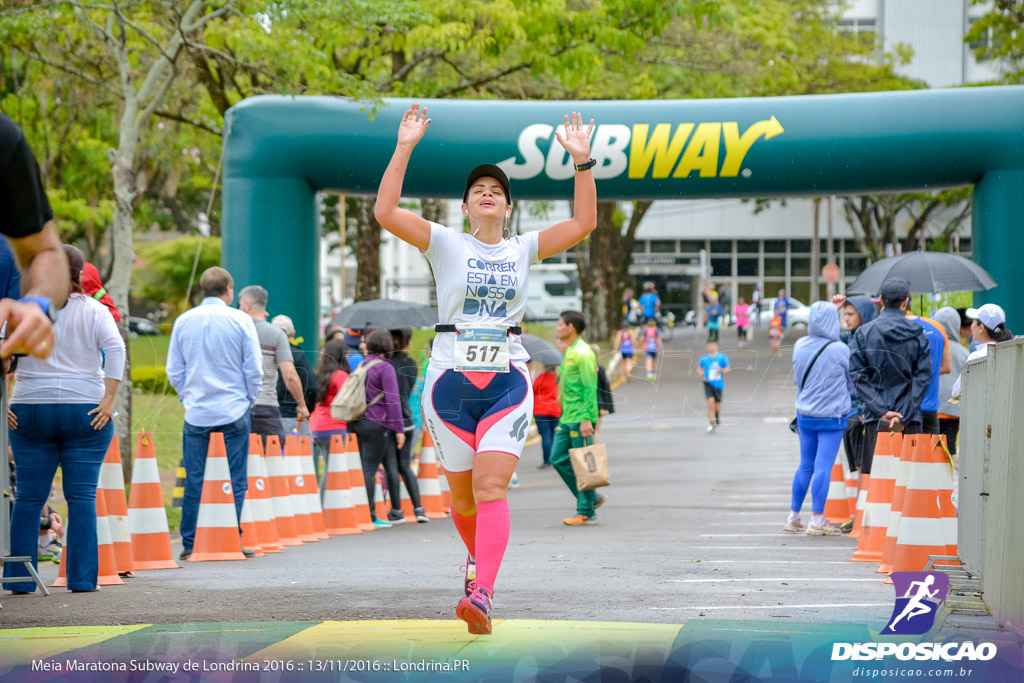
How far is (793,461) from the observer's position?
56.1 feet

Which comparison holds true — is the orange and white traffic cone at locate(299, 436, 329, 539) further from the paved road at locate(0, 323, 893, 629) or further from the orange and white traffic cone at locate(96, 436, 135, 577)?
the orange and white traffic cone at locate(96, 436, 135, 577)

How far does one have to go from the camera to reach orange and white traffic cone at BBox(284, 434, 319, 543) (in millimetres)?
10008

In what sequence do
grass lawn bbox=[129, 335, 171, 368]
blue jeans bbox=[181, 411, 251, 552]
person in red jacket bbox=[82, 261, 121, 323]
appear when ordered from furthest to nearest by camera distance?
1. grass lawn bbox=[129, 335, 171, 368]
2. blue jeans bbox=[181, 411, 251, 552]
3. person in red jacket bbox=[82, 261, 121, 323]

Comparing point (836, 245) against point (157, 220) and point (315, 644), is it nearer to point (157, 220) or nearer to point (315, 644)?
point (157, 220)

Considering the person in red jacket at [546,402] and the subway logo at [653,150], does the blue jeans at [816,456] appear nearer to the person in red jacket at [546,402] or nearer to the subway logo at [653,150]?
the subway logo at [653,150]

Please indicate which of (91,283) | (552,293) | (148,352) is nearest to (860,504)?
(91,283)

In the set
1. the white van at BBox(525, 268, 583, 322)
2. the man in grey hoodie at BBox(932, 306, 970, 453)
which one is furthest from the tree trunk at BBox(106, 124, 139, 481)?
the white van at BBox(525, 268, 583, 322)

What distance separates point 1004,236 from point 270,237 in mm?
7256

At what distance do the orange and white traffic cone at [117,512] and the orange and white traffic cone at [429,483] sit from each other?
4.36 metres

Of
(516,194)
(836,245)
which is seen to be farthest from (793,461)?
(836,245)

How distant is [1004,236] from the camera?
12.7 meters

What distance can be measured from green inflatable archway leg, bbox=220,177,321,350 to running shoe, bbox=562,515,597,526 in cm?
355

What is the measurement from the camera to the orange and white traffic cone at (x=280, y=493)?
9805 mm

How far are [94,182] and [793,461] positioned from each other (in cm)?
1470
